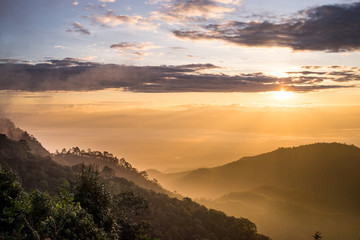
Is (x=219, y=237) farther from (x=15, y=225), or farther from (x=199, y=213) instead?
(x=15, y=225)

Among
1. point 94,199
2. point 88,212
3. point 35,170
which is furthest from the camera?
point 35,170

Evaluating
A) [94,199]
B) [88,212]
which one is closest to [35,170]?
[94,199]

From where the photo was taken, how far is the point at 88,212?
42312 millimetres

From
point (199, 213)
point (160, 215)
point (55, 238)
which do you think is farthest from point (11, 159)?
point (55, 238)

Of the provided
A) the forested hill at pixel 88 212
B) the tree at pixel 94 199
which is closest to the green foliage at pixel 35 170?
the forested hill at pixel 88 212

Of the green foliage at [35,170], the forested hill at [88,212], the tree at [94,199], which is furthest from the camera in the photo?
the green foliage at [35,170]

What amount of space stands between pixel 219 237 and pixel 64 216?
391 feet

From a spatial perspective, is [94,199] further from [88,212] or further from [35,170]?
→ [35,170]

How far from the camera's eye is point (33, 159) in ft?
639

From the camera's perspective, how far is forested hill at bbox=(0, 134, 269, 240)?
32.8 m

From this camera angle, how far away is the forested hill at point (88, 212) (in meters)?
32.8

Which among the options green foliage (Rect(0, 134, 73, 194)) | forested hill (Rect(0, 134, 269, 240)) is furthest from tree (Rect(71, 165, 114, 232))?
green foliage (Rect(0, 134, 73, 194))

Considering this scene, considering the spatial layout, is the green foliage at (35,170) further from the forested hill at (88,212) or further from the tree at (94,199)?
the tree at (94,199)

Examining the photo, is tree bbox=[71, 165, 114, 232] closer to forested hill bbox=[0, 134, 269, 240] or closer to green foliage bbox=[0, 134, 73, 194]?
forested hill bbox=[0, 134, 269, 240]
